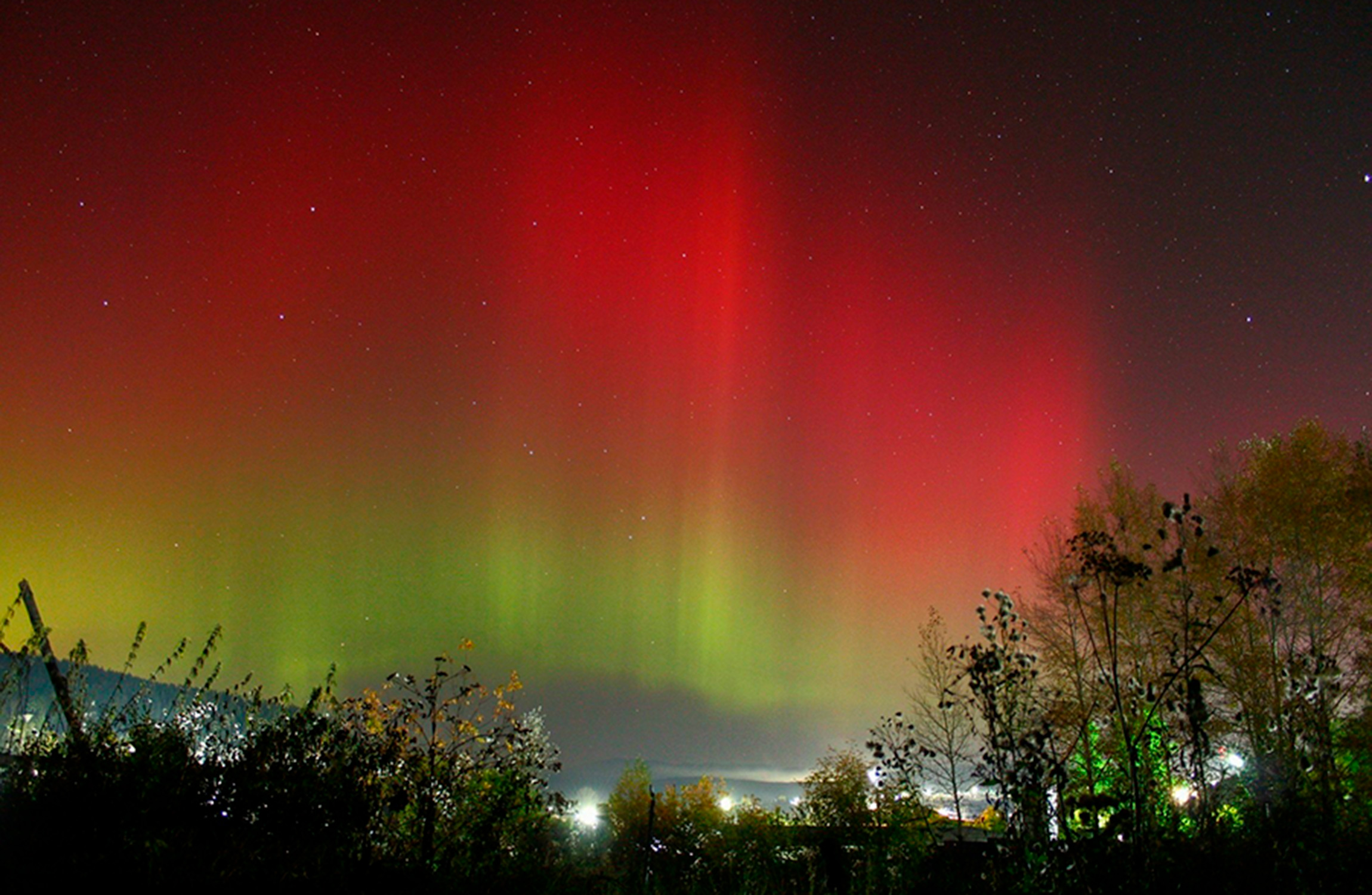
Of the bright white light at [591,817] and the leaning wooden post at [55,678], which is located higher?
the leaning wooden post at [55,678]

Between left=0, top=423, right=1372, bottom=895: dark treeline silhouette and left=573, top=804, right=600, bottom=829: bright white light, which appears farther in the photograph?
left=573, top=804, right=600, bottom=829: bright white light

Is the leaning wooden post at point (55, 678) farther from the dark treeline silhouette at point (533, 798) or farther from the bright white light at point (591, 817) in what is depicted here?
the bright white light at point (591, 817)

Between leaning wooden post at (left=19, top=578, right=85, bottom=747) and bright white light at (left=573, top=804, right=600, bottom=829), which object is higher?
leaning wooden post at (left=19, top=578, right=85, bottom=747)

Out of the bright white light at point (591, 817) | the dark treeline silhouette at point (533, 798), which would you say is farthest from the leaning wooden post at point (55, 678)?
the bright white light at point (591, 817)

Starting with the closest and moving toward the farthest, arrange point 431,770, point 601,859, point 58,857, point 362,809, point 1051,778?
point 58,857 < point 1051,778 < point 362,809 < point 431,770 < point 601,859

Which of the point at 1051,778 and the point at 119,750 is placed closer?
the point at 1051,778

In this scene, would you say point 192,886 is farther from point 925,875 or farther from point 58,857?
point 925,875

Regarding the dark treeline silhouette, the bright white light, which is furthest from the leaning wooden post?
the bright white light

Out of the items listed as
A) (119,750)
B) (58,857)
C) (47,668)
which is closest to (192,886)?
(58,857)

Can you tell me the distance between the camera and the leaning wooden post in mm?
7266

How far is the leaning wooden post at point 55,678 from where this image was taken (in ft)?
23.8

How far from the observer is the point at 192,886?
498cm

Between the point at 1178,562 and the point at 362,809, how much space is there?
265 inches

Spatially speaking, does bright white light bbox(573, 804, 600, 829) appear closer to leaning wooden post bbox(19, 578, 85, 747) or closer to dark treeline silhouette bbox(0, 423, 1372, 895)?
dark treeline silhouette bbox(0, 423, 1372, 895)
